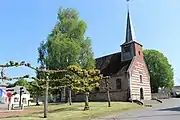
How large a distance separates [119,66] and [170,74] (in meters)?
24.0

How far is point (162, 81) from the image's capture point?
6097 centimetres

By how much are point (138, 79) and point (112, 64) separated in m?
5.78

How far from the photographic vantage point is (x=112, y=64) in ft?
153

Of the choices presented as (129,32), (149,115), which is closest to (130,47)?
(129,32)

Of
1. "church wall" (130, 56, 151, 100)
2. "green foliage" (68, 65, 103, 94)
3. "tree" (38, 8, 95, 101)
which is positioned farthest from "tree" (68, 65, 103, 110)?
"church wall" (130, 56, 151, 100)

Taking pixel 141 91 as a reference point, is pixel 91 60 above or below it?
above

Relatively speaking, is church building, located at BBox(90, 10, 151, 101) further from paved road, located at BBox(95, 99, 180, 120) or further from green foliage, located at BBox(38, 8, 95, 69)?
paved road, located at BBox(95, 99, 180, 120)

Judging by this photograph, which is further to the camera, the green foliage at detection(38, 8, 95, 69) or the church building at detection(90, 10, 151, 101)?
the church building at detection(90, 10, 151, 101)

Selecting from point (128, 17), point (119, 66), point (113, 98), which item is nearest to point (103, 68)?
point (119, 66)

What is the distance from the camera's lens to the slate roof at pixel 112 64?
43.2 meters

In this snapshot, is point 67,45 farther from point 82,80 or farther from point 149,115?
point 149,115

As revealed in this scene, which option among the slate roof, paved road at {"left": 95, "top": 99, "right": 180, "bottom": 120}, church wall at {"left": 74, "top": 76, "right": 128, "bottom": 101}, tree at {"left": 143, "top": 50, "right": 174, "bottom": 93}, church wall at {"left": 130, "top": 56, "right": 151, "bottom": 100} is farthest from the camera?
tree at {"left": 143, "top": 50, "right": 174, "bottom": 93}

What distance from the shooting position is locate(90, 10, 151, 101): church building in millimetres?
41094

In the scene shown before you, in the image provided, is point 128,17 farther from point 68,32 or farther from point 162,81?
point 162,81
